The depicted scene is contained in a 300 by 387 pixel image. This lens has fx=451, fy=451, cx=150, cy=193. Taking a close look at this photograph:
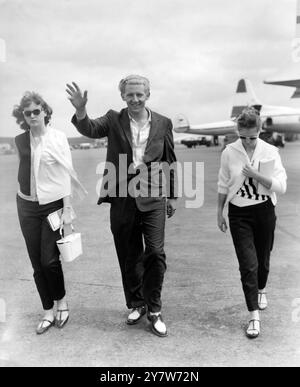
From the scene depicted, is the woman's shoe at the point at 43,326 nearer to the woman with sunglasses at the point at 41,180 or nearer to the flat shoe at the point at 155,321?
the woman with sunglasses at the point at 41,180

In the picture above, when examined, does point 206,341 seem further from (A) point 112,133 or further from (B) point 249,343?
(A) point 112,133

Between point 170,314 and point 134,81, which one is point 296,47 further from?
point 170,314

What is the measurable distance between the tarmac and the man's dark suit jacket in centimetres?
91

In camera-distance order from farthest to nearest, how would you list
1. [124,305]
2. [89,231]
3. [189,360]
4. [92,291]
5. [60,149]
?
[89,231], [92,291], [124,305], [60,149], [189,360]

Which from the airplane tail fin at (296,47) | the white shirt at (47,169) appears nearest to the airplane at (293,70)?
the airplane tail fin at (296,47)

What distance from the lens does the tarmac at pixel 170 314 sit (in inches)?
108

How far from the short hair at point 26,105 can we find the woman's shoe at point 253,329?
2.01 m

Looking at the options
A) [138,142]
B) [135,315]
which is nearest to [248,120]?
[138,142]

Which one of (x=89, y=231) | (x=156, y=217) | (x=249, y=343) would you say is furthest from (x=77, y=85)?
(x=89, y=231)

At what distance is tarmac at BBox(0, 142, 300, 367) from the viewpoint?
2744 millimetres

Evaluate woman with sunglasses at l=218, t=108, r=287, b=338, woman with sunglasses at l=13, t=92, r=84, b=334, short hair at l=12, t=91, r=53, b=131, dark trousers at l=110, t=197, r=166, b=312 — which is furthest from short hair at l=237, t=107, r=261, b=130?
short hair at l=12, t=91, r=53, b=131

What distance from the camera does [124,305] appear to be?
368 centimetres

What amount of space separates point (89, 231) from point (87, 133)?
11.4ft

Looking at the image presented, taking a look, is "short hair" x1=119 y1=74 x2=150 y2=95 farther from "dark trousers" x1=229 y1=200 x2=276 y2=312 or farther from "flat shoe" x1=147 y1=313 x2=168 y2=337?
"flat shoe" x1=147 y1=313 x2=168 y2=337
